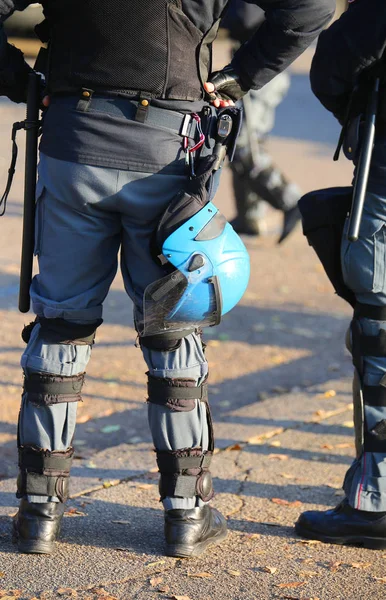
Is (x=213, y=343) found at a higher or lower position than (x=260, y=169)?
lower

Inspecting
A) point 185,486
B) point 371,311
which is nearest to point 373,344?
point 371,311

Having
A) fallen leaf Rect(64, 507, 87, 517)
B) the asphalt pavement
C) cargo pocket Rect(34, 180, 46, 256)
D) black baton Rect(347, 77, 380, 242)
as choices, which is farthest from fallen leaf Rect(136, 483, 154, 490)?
black baton Rect(347, 77, 380, 242)

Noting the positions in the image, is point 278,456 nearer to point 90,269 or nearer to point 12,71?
point 90,269

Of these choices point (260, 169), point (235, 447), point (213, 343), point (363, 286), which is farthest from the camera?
point (260, 169)

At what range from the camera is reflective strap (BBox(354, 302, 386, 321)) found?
328cm

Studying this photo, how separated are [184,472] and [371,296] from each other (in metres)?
0.88

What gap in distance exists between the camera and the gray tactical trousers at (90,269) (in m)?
2.97

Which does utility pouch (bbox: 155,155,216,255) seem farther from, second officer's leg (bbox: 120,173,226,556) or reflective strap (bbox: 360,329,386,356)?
reflective strap (bbox: 360,329,386,356)

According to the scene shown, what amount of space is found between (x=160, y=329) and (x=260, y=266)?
5067mm

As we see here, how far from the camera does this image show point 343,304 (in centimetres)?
722

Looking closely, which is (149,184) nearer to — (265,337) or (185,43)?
(185,43)

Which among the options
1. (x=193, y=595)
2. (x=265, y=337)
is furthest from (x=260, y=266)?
(x=193, y=595)

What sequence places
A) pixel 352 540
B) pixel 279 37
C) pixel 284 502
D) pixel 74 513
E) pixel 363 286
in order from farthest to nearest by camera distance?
pixel 284 502
pixel 74 513
pixel 352 540
pixel 363 286
pixel 279 37

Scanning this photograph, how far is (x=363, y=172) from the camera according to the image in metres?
3.13
